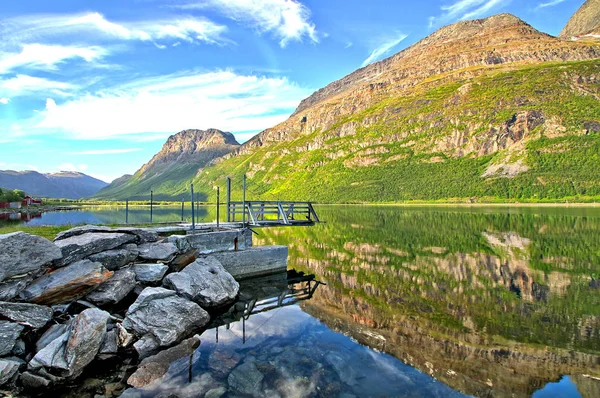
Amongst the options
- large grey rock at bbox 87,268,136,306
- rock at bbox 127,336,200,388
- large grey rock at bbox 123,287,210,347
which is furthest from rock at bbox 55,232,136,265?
rock at bbox 127,336,200,388

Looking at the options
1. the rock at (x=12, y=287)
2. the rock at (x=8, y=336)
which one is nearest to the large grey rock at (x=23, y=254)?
the rock at (x=12, y=287)

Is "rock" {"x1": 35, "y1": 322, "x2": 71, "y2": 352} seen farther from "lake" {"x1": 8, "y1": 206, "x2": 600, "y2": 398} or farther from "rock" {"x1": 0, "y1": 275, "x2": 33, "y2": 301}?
"lake" {"x1": 8, "y1": 206, "x2": 600, "y2": 398}

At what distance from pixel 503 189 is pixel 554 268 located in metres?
162

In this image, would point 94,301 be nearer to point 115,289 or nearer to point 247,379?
point 115,289

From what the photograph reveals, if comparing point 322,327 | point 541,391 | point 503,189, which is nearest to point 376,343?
point 322,327

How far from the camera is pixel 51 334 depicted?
11406mm

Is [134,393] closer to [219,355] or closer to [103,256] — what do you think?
[219,355]

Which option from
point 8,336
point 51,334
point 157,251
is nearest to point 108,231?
point 157,251

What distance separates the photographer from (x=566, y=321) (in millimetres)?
14375

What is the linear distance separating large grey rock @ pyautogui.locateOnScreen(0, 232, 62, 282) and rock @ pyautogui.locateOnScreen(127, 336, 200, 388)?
6.11 m

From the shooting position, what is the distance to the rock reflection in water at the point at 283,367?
9273 millimetres

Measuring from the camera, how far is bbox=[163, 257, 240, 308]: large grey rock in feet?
52.2

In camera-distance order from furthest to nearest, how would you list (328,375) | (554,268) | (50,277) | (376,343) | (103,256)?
(554,268)
(103,256)
(50,277)
(376,343)
(328,375)

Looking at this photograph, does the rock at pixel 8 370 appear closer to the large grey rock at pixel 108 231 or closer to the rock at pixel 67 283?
the rock at pixel 67 283
